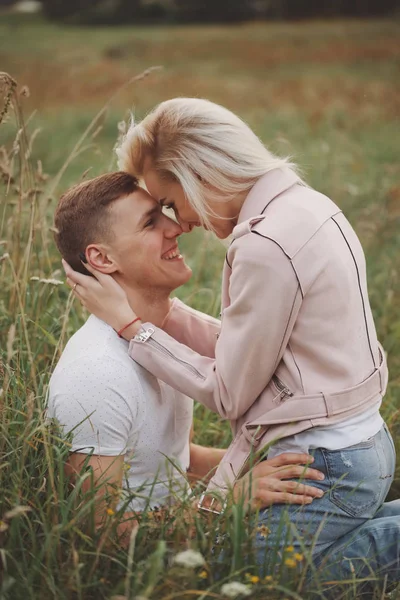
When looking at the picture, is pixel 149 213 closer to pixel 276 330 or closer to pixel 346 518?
pixel 276 330

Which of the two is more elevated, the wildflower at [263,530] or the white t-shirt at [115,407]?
the white t-shirt at [115,407]

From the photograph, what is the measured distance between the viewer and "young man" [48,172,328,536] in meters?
2.69

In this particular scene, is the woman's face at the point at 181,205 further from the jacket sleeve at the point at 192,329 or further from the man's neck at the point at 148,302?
the jacket sleeve at the point at 192,329

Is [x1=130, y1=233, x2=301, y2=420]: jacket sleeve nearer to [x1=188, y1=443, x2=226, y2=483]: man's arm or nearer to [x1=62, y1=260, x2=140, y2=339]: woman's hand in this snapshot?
Answer: [x1=62, y1=260, x2=140, y2=339]: woman's hand

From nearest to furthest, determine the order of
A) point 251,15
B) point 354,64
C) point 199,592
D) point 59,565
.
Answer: point 199,592 < point 59,565 < point 354,64 < point 251,15

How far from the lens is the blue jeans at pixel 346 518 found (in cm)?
260

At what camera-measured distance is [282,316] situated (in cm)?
255

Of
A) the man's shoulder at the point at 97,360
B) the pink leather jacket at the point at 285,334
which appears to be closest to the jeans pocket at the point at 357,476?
the pink leather jacket at the point at 285,334

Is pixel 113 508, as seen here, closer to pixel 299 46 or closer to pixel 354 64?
pixel 354 64

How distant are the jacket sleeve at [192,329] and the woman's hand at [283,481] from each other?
810 mm

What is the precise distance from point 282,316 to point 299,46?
2509 centimetres

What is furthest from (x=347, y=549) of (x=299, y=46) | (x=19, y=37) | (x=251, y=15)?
(x=251, y=15)

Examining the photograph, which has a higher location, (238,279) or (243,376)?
(238,279)

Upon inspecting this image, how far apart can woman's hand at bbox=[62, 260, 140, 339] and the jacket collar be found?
570 millimetres
